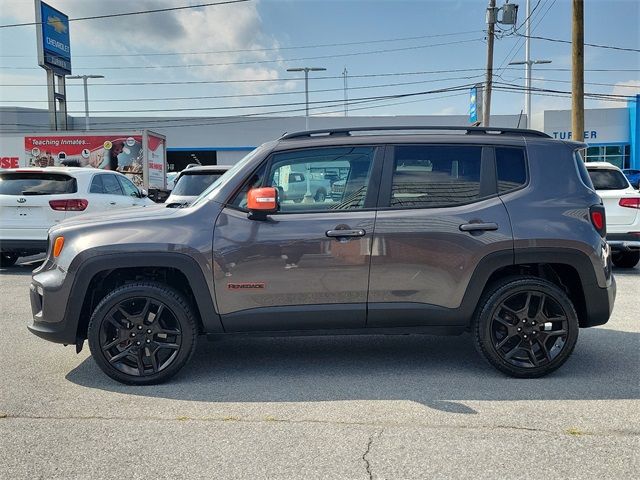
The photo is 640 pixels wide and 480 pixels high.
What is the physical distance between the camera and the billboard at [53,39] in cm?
2506

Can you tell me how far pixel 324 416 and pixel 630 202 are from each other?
7.35 metres

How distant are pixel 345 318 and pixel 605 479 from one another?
198 centimetres

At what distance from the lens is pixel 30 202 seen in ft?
28.6

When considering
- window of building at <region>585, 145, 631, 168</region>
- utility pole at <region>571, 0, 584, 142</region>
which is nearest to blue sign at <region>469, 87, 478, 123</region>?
utility pole at <region>571, 0, 584, 142</region>

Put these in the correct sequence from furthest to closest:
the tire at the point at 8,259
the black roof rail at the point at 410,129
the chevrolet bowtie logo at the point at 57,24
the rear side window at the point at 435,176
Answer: the chevrolet bowtie logo at the point at 57,24 < the tire at the point at 8,259 < the black roof rail at the point at 410,129 < the rear side window at the point at 435,176

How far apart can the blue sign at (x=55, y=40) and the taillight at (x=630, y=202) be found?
81.6ft

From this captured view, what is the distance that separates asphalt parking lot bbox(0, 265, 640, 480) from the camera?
3021mm

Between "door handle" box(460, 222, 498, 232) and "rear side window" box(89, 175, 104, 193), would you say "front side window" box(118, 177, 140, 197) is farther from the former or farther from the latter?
"door handle" box(460, 222, 498, 232)

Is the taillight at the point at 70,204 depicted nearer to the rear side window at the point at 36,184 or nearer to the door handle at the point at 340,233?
the rear side window at the point at 36,184

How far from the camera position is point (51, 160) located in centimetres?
1878

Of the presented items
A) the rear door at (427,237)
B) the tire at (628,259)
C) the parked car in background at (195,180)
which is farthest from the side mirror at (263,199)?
the tire at (628,259)

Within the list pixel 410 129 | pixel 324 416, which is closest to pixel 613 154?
pixel 410 129

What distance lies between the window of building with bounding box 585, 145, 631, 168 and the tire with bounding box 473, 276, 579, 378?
132 feet

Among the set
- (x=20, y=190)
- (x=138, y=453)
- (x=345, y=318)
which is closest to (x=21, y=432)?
(x=138, y=453)
